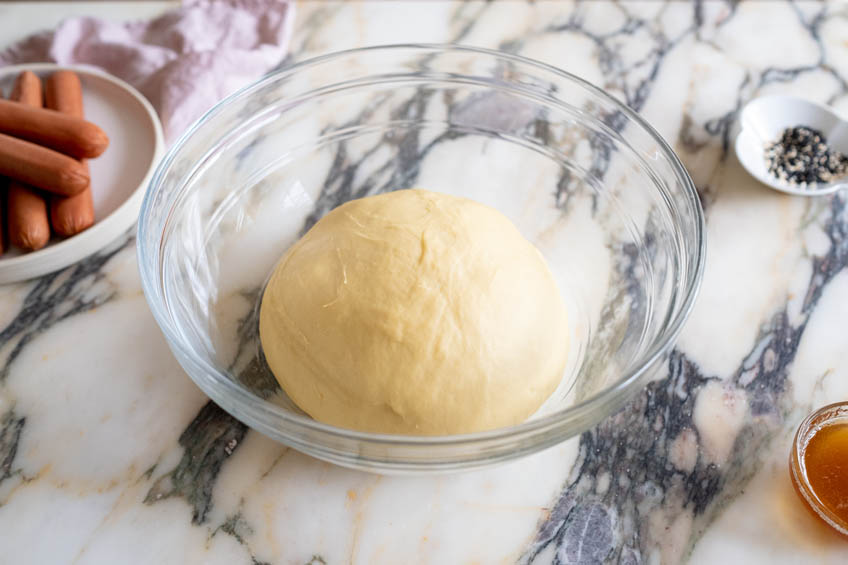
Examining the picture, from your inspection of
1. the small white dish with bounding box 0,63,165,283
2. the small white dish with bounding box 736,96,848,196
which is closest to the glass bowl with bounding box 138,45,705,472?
the small white dish with bounding box 0,63,165,283

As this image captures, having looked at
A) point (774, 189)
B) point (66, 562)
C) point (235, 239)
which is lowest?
point (66, 562)

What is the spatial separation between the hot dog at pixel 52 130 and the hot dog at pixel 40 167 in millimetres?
40

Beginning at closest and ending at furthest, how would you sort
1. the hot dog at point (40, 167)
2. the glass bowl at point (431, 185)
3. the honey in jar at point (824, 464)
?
the honey in jar at point (824, 464) → the glass bowl at point (431, 185) → the hot dog at point (40, 167)

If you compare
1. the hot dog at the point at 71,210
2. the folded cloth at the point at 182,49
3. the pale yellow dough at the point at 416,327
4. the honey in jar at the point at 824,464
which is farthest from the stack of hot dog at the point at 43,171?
the honey in jar at the point at 824,464

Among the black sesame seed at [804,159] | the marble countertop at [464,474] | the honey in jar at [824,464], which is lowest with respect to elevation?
the marble countertop at [464,474]

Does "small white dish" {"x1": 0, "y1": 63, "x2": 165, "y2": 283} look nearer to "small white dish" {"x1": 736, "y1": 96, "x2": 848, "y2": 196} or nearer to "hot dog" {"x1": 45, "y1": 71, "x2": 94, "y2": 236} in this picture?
"hot dog" {"x1": 45, "y1": 71, "x2": 94, "y2": 236}

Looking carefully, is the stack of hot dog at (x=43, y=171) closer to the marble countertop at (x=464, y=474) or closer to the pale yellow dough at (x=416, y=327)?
the marble countertop at (x=464, y=474)

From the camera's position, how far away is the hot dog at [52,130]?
51.7 inches

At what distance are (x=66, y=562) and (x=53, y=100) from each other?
3.03 ft

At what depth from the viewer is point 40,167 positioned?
1.26 metres

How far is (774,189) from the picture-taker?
1.43m

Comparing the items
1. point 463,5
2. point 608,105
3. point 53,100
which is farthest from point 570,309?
point 53,100

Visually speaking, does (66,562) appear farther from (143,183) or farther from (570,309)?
(570,309)

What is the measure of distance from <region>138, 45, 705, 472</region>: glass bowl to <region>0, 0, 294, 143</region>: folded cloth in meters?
0.28
